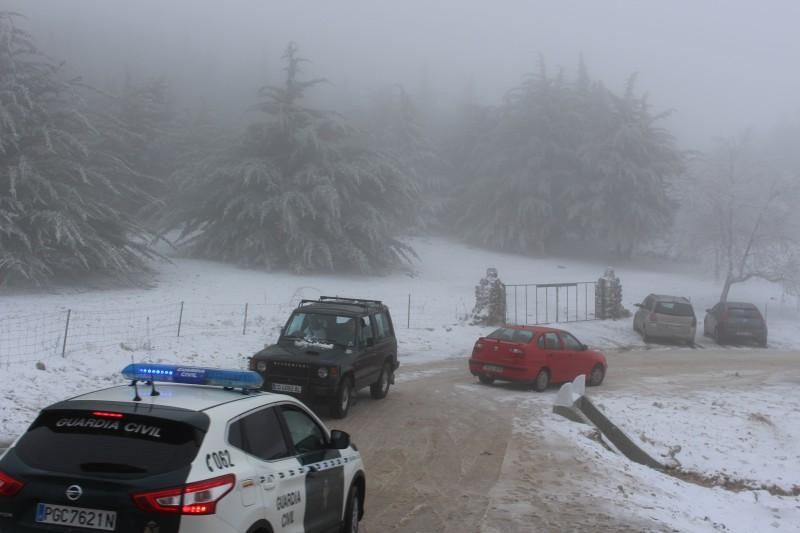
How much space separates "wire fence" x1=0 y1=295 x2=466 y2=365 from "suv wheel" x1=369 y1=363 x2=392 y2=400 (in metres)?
5.41

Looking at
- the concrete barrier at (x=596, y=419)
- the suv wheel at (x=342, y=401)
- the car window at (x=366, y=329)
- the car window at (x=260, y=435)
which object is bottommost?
the concrete barrier at (x=596, y=419)

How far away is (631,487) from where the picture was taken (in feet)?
32.2

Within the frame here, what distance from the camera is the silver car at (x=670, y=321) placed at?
1145 inches

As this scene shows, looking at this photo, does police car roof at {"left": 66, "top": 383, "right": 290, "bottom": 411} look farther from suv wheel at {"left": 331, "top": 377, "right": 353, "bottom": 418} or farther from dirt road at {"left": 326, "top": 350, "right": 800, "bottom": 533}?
suv wheel at {"left": 331, "top": 377, "right": 353, "bottom": 418}

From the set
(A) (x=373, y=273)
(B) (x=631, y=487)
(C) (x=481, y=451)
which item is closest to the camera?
(B) (x=631, y=487)

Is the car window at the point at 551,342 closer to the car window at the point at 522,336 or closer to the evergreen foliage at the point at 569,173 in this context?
the car window at the point at 522,336

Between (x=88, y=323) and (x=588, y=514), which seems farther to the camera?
(x=88, y=323)

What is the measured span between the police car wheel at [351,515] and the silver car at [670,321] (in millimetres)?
24305

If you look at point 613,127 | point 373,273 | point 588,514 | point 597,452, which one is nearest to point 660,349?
point 373,273

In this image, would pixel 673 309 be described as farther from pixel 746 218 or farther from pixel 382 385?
pixel 382 385

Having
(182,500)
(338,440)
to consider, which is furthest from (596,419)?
(182,500)

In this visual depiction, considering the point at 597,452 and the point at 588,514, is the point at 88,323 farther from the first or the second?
the point at 588,514

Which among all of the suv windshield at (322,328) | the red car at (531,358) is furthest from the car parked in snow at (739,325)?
the suv windshield at (322,328)

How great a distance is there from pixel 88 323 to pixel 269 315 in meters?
6.02
